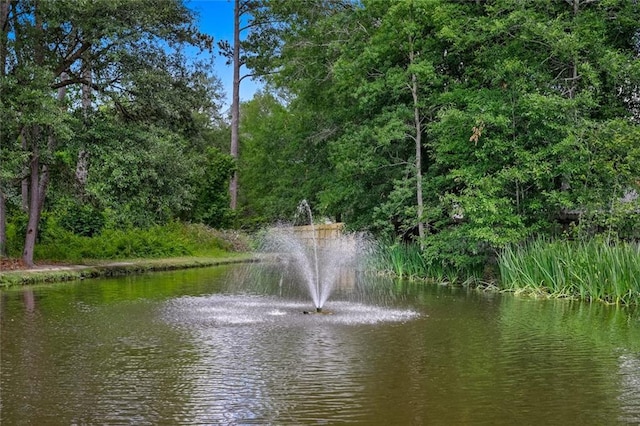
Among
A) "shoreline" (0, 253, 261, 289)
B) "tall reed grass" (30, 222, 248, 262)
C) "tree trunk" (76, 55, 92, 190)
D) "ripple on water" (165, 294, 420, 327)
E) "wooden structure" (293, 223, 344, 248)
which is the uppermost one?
"tree trunk" (76, 55, 92, 190)

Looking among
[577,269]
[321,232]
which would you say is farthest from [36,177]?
[321,232]

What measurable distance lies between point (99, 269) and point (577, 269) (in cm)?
1394

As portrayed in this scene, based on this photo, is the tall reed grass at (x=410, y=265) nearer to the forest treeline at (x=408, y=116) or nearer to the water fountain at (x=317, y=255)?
the forest treeline at (x=408, y=116)

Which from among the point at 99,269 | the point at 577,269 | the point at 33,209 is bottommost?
the point at 99,269

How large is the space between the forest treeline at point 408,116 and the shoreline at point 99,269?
146 centimetres

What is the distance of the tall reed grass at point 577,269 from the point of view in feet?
46.3

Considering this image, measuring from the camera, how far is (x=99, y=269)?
1997 centimetres

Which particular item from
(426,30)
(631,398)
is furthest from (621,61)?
(631,398)

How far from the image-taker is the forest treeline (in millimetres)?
17062

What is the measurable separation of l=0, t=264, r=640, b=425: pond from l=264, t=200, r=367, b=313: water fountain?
1711mm

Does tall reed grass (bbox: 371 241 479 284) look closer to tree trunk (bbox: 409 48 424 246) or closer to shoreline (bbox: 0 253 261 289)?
tree trunk (bbox: 409 48 424 246)

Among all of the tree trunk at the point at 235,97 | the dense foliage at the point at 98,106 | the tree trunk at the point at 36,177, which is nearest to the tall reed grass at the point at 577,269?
the dense foliage at the point at 98,106

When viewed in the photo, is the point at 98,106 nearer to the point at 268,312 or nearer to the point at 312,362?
the point at 268,312

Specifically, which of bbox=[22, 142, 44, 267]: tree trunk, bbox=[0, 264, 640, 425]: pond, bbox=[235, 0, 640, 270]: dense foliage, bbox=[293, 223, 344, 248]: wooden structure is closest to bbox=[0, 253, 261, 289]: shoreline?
bbox=[22, 142, 44, 267]: tree trunk
